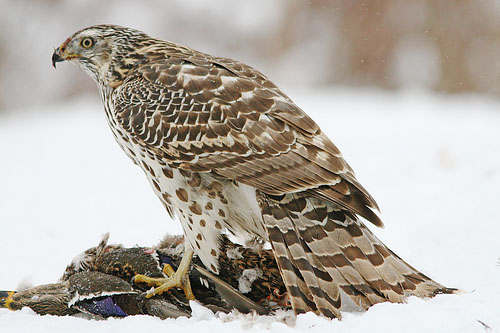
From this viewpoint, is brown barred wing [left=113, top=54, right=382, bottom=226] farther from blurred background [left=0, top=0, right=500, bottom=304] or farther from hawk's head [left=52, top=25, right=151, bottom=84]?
blurred background [left=0, top=0, right=500, bottom=304]

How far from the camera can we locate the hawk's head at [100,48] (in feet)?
14.7

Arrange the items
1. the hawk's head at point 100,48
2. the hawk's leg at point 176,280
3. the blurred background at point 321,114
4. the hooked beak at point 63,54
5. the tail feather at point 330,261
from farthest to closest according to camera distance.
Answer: the blurred background at point 321,114
the hooked beak at point 63,54
the hawk's head at point 100,48
the hawk's leg at point 176,280
the tail feather at point 330,261

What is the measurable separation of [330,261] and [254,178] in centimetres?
60

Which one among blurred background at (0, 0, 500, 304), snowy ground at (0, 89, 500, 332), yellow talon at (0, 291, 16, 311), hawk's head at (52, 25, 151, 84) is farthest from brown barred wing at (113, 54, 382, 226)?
yellow talon at (0, 291, 16, 311)

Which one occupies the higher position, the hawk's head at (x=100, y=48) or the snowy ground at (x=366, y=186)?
the hawk's head at (x=100, y=48)

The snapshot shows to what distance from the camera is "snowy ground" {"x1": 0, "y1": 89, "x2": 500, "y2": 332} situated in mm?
3230

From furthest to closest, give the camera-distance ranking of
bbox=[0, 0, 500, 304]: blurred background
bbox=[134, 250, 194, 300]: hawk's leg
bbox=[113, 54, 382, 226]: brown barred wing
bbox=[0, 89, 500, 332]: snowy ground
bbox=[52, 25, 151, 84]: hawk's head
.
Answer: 1. bbox=[0, 0, 500, 304]: blurred background
2. bbox=[52, 25, 151, 84]: hawk's head
3. bbox=[134, 250, 194, 300]: hawk's leg
4. bbox=[113, 54, 382, 226]: brown barred wing
5. bbox=[0, 89, 500, 332]: snowy ground

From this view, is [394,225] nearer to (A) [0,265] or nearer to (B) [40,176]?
(A) [0,265]

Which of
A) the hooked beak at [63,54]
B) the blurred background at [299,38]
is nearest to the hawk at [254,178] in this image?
the hooked beak at [63,54]

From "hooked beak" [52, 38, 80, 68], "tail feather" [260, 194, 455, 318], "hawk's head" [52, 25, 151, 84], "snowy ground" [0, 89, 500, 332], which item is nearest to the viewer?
"snowy ground" [0, 89, 500, 332]

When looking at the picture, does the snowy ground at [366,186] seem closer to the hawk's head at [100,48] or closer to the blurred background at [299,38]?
the hawk's head at [100,48]

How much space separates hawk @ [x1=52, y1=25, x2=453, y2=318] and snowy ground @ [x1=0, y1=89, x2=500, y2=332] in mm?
233

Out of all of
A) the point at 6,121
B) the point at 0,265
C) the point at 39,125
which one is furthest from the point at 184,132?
the point at 6,121

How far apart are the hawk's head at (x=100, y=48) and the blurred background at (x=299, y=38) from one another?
8075 millimetres
